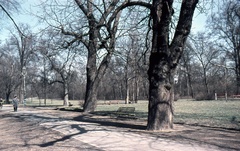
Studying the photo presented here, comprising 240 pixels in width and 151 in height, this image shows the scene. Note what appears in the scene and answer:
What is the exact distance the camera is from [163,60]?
40.0 feet

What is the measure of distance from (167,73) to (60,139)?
5.31 m

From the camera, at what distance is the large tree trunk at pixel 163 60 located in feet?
39.3

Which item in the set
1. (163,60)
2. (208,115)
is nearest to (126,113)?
(208,115)

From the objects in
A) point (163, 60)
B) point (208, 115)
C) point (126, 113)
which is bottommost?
point (208, 115)

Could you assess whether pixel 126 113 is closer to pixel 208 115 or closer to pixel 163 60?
pixel 208 115

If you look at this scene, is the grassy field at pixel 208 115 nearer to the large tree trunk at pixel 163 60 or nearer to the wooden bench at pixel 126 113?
the wooden bench at pixel 126 113

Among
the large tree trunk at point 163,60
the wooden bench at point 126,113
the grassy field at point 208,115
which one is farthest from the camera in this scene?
the wooden bench at point 126,113

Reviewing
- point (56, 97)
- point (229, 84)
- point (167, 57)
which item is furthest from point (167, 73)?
point (56, 97)

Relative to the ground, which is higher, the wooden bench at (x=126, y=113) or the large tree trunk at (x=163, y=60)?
the large tree trunk at (x=163, y=60)

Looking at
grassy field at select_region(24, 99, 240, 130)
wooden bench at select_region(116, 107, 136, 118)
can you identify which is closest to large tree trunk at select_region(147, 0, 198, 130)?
grassy field at select_region(24, 99, 240, 130)

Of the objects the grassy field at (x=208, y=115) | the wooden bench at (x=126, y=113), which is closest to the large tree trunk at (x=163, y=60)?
the grassy field at (x=208, y=115)

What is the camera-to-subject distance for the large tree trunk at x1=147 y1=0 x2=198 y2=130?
39.3 feet

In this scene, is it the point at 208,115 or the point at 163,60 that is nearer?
the point at 163,60

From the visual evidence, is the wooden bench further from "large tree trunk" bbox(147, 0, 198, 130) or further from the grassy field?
"large tree trunk" bbox(147, 0, 198, 130)
